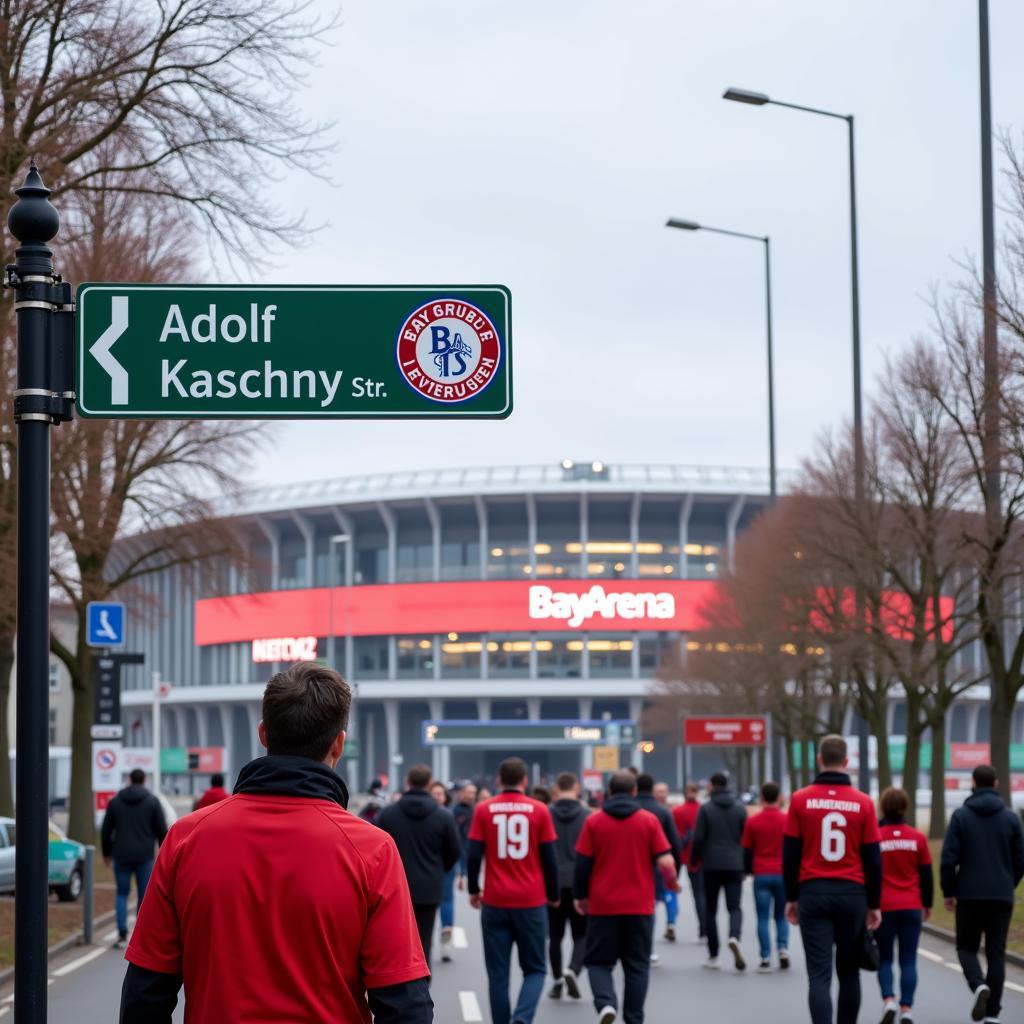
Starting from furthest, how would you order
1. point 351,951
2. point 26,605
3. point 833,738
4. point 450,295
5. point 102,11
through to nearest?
1. point 102,11
2. point 833,738
3. point 450,295
4. point 26,605
5. point 351,951

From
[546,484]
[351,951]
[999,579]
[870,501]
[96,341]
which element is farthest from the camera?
[546,484]

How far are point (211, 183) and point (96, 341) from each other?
10.9 metres

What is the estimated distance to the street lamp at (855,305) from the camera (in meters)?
31.6

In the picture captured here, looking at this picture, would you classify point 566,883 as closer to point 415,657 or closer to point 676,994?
point 676,994

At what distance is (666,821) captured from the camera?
14906 mm

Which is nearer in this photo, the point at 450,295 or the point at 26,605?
the point at 26,605

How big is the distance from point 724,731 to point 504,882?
38.9 meters

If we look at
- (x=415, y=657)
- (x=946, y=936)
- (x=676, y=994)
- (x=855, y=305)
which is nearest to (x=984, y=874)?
(x=676, y=994)

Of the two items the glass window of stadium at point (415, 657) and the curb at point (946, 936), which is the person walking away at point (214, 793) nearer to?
the curb at point (946, 936)

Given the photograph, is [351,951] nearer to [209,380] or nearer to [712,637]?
[209,380]

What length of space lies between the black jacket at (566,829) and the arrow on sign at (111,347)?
863 centimetres

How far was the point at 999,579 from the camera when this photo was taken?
26.1m

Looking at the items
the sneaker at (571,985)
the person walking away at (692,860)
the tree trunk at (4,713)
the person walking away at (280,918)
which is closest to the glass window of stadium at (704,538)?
the tree trunk at (4,713)

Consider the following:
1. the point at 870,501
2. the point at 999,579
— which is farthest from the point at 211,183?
the point at 870,501
